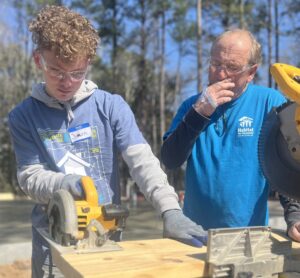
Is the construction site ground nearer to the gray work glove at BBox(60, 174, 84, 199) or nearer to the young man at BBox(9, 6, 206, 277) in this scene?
the young man at BBox(9, 6, 206, 277)

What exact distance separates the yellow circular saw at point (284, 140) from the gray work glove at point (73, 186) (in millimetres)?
628

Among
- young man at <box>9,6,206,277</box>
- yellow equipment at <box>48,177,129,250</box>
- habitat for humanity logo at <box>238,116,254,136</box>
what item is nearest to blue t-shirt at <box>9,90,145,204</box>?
young man at <box>9,6,206,277</box>

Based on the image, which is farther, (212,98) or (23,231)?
(23,231)

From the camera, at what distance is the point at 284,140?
152 centimetres

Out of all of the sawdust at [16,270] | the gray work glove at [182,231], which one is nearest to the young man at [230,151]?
the gray work glove at [182,231]

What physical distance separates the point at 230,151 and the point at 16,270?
3.40 m

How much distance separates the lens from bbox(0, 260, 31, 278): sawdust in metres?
4.85

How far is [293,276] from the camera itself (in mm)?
1537

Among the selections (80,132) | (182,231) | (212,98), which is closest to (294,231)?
(182,231)

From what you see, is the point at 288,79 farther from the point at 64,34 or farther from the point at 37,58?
the point at 37,58

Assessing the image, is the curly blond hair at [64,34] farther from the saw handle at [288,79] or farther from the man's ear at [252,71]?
the man's ear at [252,71]

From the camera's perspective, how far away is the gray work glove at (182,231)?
153 centimetres

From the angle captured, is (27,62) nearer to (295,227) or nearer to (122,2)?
(122,2)

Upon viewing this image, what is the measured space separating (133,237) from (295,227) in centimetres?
521
